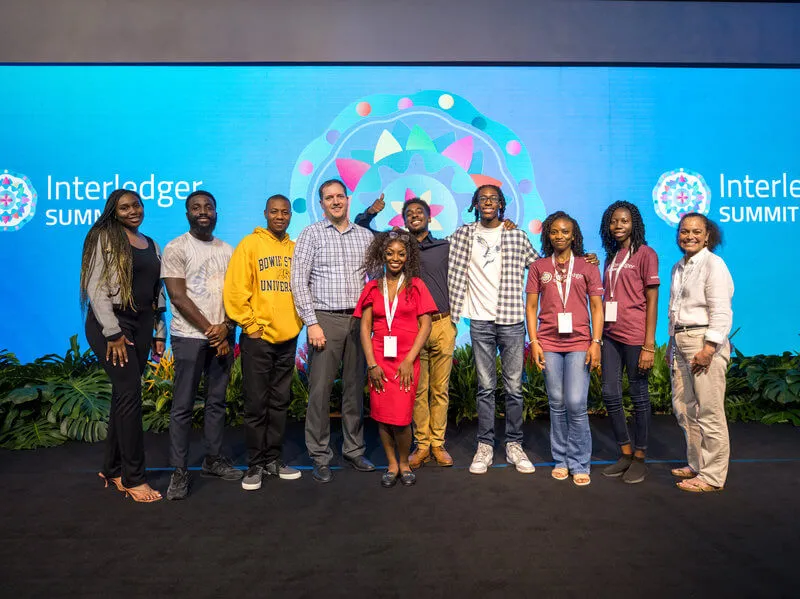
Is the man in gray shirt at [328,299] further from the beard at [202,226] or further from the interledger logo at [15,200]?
the interledger logo at [15,200]

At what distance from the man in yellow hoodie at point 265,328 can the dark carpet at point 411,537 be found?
0.74 feet

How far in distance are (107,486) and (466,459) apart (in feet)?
7.37

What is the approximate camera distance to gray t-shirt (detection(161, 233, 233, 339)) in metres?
3.62

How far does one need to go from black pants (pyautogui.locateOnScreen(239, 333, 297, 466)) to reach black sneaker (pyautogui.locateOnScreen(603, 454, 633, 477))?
6.57 feet

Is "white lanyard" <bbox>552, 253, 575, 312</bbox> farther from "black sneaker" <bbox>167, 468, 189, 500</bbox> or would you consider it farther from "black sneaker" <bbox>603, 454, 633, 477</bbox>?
"black sneaker" <bbox>167, 468, 189, 500</bbox>

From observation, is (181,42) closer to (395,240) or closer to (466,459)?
(395,240)

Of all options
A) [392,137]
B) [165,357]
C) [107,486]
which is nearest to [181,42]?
[392,137]

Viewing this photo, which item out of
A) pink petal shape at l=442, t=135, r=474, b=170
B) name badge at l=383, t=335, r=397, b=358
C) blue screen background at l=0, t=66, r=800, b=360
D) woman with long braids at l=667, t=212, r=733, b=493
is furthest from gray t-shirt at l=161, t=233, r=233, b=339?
pink petal shape at l=442, t=135, r=474, b=170

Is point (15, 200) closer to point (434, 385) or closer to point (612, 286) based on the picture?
point (434, 385)

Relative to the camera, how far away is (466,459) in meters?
4.21

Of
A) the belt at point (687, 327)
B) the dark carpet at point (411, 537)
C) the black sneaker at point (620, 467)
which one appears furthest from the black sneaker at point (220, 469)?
the belt at point (687, 327)

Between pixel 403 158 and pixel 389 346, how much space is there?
3.11 meters

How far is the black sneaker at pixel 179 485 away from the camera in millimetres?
3443

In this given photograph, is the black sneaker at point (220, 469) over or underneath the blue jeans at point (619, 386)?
underneath
